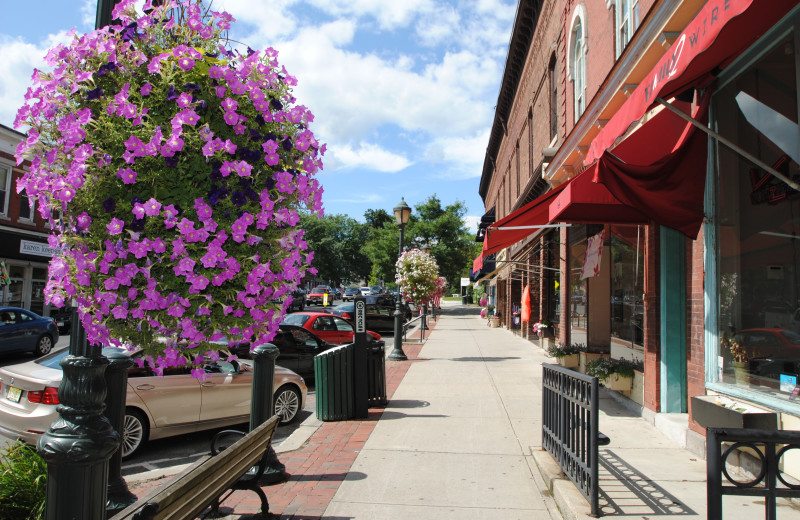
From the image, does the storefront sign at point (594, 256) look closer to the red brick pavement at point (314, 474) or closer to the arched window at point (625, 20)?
the arched window at point (625, 20)

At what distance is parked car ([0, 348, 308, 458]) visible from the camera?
5863mm

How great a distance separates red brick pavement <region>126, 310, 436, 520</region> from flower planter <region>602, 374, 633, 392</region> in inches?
151

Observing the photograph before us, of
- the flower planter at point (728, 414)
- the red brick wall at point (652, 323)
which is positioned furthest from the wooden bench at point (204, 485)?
the red brick wall at point (652, 323)

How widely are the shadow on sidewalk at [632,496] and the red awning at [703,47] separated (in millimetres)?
3006

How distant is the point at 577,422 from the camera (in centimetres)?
436

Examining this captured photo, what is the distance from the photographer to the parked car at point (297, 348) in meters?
10.4

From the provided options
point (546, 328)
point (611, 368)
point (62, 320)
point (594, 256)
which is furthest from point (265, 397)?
point (62, 320)

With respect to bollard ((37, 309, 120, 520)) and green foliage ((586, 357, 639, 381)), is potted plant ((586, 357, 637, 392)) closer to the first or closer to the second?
green foliage ((586, 357, 639, 381))

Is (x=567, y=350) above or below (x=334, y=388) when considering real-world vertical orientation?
above

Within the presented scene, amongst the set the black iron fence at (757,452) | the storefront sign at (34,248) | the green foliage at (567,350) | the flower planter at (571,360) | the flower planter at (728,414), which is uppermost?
the storefront sign at (34,248)

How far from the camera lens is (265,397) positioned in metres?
4.93

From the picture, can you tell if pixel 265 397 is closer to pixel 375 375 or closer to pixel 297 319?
pixel 375 375

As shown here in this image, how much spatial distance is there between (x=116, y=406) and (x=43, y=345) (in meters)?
14.1

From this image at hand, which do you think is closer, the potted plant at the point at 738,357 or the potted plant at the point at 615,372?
the potted plant at the point at 738,357
